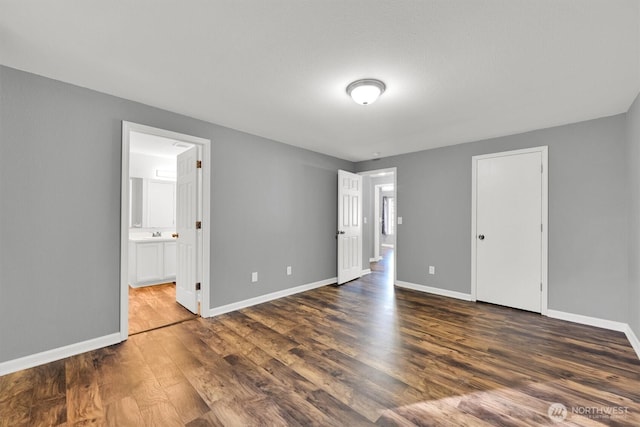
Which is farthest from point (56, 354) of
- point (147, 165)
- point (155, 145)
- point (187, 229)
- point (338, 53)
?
point (147, 165)

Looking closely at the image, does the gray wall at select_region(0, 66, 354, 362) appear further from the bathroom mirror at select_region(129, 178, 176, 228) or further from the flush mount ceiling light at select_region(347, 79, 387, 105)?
the bathroom mirror at select_region(129, 178, 176, 228)

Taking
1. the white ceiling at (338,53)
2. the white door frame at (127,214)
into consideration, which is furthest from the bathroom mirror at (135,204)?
the white ceiling at (338,53)

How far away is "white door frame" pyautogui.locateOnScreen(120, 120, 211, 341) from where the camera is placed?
8.38 feet

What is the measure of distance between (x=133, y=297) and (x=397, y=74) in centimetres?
457

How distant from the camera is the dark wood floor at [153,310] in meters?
2.98

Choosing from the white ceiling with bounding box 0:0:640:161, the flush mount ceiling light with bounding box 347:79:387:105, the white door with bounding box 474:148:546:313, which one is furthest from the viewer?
the white door with bounding box 474:148:546:313

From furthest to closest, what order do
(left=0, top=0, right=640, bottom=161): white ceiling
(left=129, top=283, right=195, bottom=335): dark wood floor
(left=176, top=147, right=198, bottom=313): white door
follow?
1. (left=176, top=147, right=198, bottom=313): white door
2. (left=129, top=283, right=195, bottom=335): dark wood floor
3. (left=0, top=0, right=640, bottom=161): white ceiling

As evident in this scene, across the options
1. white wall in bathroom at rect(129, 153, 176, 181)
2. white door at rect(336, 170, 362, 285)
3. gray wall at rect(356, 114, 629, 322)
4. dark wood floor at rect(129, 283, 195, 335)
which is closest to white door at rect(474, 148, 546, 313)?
gray wall at rect(356, 114, 629, 322)

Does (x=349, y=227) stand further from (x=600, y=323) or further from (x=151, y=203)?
(x=151, y=203)

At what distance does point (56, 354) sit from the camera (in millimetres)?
2209

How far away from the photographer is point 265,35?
1683 mm

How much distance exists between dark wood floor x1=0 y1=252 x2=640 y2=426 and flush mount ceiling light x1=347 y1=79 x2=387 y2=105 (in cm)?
231

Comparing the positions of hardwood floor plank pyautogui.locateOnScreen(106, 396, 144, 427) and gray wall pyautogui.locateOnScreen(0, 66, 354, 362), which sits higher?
gray wall pyautogui.locateOnScreen(0, 66, 354, 362)

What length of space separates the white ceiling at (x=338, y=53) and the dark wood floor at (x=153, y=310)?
2417mm
